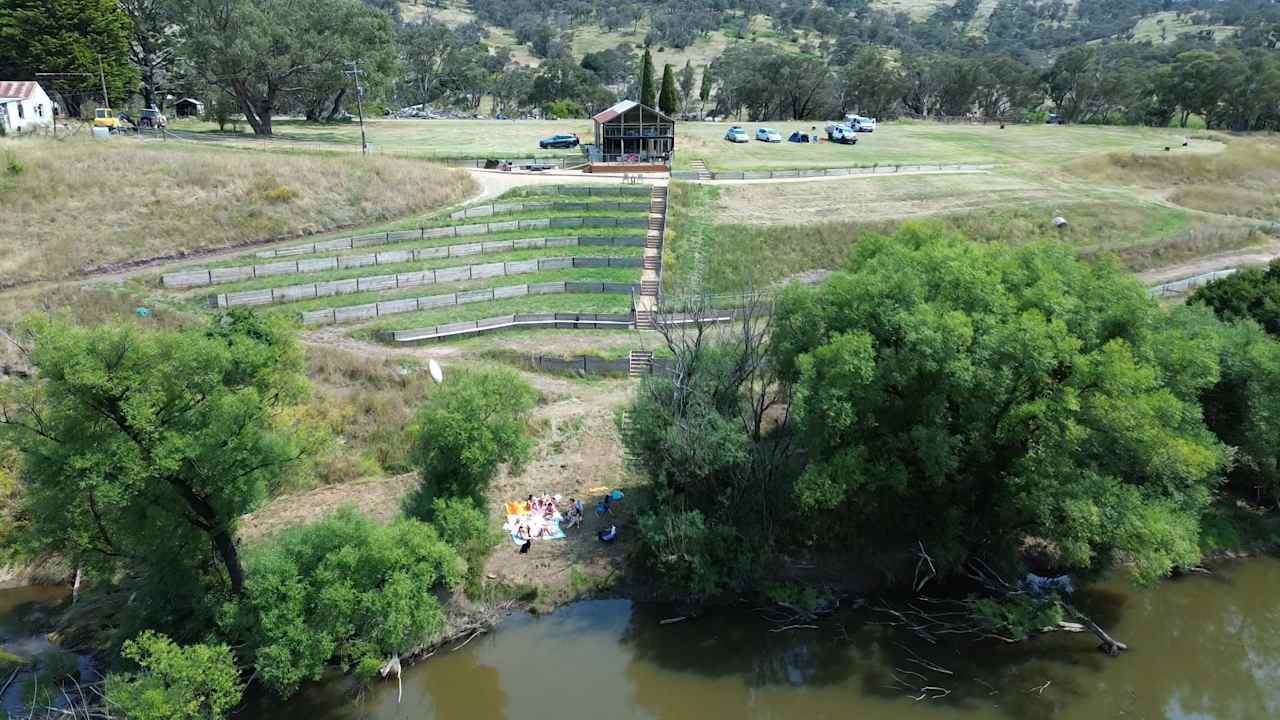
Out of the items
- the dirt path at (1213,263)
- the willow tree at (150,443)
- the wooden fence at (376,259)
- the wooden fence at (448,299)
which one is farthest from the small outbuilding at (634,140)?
the willow tree at (150,443)

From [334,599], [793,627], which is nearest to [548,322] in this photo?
[793,627]

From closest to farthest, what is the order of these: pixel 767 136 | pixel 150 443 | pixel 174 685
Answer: pixel 174 685 → pixel 150 443 → pixel 767 136

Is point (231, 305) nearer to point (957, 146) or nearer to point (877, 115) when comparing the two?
point (957, 146)

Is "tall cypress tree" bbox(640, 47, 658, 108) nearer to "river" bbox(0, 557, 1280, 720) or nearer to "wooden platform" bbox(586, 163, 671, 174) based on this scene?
"wooden platform" bbox(586, 163, 671, 174)

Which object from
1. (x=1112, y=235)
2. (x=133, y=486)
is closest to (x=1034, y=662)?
(x=133, y=486)

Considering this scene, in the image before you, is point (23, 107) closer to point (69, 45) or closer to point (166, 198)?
point (69, 45)
